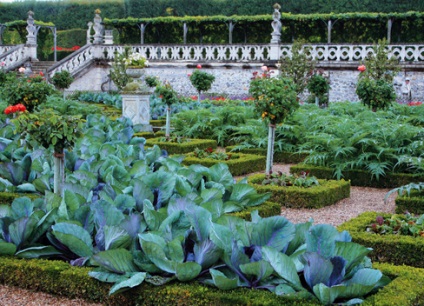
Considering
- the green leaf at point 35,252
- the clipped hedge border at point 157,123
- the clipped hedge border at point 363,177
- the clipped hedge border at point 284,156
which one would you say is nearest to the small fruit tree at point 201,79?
the clipped hedge border at point 157,123

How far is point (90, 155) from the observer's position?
8000 mm

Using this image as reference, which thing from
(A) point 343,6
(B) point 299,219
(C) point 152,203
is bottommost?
(B) point 299,219

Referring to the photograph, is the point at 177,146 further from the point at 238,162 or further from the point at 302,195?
the point at 302,195

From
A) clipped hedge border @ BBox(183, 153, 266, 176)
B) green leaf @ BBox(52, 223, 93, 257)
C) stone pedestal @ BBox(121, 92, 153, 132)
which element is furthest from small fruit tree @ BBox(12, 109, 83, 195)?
stone pedestal @ BBox(121, 92, 153, 132)

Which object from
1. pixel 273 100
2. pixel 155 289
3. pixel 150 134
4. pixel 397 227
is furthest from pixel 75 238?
pixel 150 134

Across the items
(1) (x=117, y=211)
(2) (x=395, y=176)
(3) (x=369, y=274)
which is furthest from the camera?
(2) (x=395, y=176)

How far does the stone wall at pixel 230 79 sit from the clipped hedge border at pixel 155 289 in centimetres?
2031

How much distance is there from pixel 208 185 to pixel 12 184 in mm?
2260

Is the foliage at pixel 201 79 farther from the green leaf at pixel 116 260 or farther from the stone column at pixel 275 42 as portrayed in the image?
A: the green leaf at pixel 116 260

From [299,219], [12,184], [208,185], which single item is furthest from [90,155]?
[299,219]

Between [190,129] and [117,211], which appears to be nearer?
[117,211]

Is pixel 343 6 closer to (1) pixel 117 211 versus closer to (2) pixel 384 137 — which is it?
(2) pixel 384 137

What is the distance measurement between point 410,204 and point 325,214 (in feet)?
3.31

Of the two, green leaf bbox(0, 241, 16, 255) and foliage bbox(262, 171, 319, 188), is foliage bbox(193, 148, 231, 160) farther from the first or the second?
green leaf bbox(0, 241, 16, 255)
